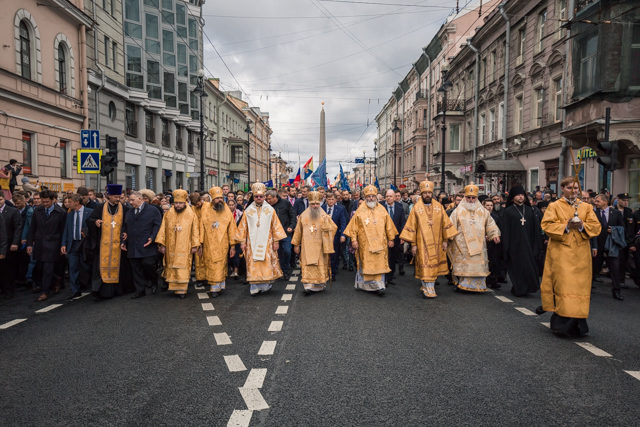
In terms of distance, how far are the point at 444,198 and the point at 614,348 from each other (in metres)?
8.32

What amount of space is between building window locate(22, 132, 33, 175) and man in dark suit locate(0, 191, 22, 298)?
8628 mm

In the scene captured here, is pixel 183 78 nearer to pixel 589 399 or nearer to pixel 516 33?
pixel 516 33

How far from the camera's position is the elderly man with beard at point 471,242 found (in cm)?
893

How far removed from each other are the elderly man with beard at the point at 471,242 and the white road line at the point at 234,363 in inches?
203

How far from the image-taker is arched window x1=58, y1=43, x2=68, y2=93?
1891 cm

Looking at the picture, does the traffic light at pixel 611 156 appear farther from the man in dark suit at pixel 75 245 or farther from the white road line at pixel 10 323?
the white road line at pixel 10 323

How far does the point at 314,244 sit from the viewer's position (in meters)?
9.17

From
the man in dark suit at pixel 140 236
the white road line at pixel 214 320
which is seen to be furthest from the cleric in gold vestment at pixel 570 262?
the man in dark suit at pixel 140 236

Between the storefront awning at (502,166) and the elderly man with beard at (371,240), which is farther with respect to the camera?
the storefront awning at (502,166)

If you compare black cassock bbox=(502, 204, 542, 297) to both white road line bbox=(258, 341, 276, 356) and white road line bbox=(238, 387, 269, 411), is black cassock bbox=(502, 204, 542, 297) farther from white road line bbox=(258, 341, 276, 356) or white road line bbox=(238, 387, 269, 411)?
white road line bbox=(238, 387, 269, 411)

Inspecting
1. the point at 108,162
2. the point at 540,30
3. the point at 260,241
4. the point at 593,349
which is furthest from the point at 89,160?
the point at 540,30

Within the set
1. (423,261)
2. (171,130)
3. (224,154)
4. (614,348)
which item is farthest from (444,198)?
(224,154)

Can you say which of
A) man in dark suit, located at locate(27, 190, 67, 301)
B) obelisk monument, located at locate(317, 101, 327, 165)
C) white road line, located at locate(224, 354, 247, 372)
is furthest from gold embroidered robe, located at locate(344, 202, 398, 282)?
obelisk monument, located at locate(317, 101, 327, 165)

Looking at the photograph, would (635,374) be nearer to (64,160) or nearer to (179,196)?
(179,196)
